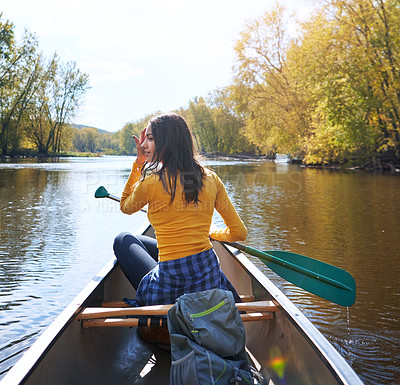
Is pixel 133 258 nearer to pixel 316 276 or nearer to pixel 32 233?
pixel 316 276

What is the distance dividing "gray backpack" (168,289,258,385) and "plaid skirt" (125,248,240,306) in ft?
0.77

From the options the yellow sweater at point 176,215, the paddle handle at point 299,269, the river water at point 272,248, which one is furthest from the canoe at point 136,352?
the river water at point 272,248

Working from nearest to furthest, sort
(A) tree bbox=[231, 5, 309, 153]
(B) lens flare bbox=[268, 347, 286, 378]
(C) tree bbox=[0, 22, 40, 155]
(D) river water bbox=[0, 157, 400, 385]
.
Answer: (B) lens flare bbox=[268, 347, 286, 378], (D) river water bbox=[0, 157, 400, 385], (A) tree bbox=[231, 5, 309, 153], (C) tree bbox=[0, 22, 40, 155]

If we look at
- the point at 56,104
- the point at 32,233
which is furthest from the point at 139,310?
the point at 56,104

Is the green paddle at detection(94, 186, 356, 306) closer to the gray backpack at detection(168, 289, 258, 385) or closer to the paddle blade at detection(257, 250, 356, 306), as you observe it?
the paddle blade at detection(257, 250, 356, 306)

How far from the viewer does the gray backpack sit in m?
1.48

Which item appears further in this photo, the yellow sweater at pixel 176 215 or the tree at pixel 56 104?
the tree at pixel 56 104

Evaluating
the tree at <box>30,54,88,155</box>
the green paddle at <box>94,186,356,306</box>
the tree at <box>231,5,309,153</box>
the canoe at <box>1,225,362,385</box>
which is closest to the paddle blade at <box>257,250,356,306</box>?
the green paddle at <box>94,186,356,306</box>

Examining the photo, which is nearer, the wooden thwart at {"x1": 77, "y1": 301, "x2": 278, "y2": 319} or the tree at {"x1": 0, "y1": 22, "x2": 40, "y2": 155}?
the wooden thwart at {"x1": 77, "y1": 301, "x2": 278, "y2": 319}

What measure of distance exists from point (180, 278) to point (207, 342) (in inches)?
15.7

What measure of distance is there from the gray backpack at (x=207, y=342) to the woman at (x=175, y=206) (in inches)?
9.9

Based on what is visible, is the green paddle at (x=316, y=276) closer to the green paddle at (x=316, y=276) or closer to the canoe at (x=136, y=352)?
the green paddle at (x=316, y=276)

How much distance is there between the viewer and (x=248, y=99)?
2436cm

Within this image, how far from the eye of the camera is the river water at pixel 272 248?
8.68 feet
